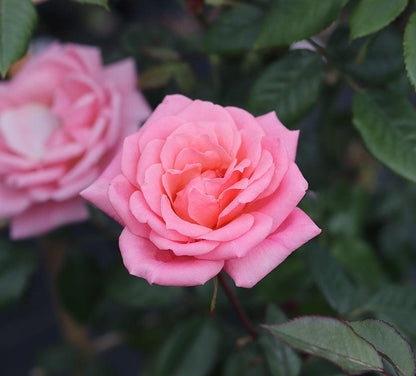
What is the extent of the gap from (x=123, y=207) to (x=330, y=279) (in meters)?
0.29

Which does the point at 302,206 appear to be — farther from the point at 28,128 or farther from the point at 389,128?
the point at 28,128

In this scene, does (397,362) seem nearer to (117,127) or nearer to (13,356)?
(117,127)

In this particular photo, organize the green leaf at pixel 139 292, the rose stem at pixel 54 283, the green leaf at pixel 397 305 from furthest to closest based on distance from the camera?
the rose stem at pixel 54 283, the green leaf at pixel 139 292, the green leaf at pixel 397 305

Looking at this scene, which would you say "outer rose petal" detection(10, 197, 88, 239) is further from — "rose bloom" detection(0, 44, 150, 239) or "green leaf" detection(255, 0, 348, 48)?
"green leaf" detection(255, 0, 348, 48)

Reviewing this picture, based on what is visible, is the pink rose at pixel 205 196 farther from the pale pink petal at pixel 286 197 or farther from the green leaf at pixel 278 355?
the green leaf at pixel 278 355

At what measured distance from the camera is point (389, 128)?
0.47 metres

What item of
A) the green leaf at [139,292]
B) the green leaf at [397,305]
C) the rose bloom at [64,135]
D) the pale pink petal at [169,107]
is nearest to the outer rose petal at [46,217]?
the rose bloom at [64,135]

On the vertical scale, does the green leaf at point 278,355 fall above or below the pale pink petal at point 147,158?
below

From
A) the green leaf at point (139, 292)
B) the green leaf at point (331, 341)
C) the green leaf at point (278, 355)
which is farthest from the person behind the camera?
the green leaf at point (139, 292)

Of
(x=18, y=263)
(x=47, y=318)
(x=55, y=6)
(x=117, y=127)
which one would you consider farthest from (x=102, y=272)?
(x=55, y=6)

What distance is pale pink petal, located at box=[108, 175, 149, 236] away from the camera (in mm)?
355

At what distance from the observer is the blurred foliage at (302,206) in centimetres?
44

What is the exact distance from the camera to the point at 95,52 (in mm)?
588

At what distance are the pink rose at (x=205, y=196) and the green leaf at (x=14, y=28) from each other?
5.1 inches
